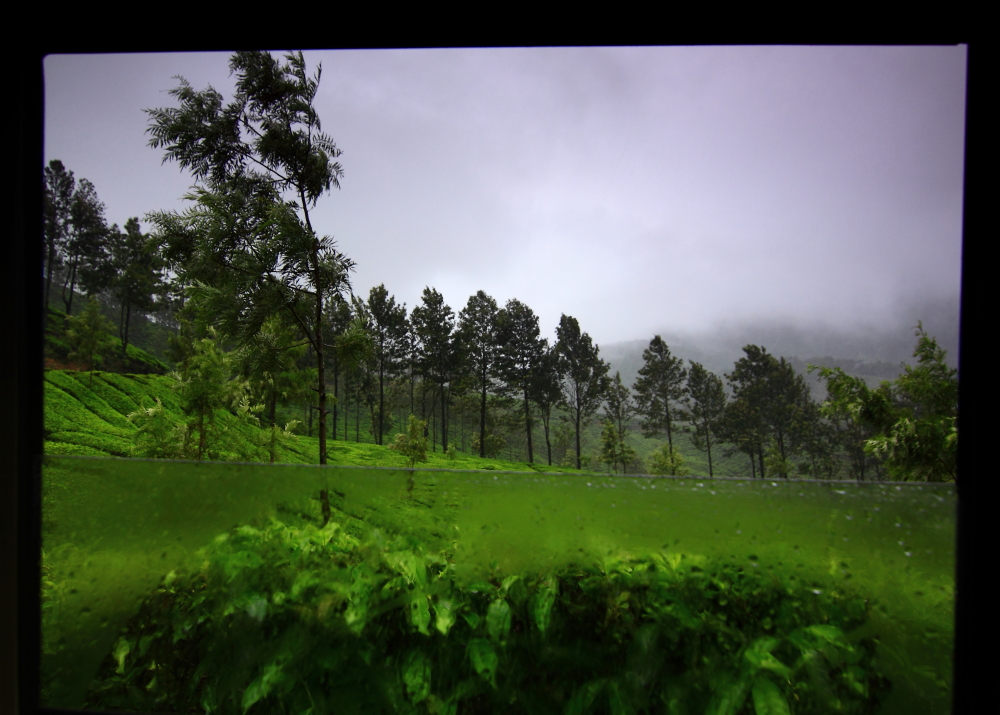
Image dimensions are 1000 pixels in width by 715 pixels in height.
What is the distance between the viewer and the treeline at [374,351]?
437 centimetres

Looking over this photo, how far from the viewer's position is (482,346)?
787 centimetres

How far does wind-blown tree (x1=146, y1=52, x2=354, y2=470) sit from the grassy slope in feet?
6.34

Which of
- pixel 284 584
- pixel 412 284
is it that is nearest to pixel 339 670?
pixel 284 584

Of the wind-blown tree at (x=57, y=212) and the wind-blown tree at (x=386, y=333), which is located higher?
the wind-blown tree at (x=57, y=212)

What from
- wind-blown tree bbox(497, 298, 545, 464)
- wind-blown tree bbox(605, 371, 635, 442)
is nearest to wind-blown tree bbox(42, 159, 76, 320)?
wind-blown tree bbox(497, 298, 545, 464)

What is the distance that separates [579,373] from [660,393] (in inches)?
70.0

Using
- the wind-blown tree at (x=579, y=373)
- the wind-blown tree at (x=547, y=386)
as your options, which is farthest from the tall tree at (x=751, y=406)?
the wind-blown tree at (x=547, y=386)

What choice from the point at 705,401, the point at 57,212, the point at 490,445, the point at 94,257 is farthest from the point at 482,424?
the point at 57,212

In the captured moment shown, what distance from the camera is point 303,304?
14.9 feet

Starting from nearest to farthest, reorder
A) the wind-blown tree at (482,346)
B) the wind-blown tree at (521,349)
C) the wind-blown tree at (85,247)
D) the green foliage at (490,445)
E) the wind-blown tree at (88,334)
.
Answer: the wind-blown tree at (85,247), the wind-blown tree at (88,334), the wind-blown tree at (521,349), the wind-blown tree at (482,346), the green foliage at (490,445)

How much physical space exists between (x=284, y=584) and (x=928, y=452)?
5798mm

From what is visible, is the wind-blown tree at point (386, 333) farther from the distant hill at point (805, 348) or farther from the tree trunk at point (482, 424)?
the distant hill at point (805, 348)

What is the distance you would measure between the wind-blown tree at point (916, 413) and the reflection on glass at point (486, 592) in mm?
3950

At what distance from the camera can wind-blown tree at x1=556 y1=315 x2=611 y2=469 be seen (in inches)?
295
